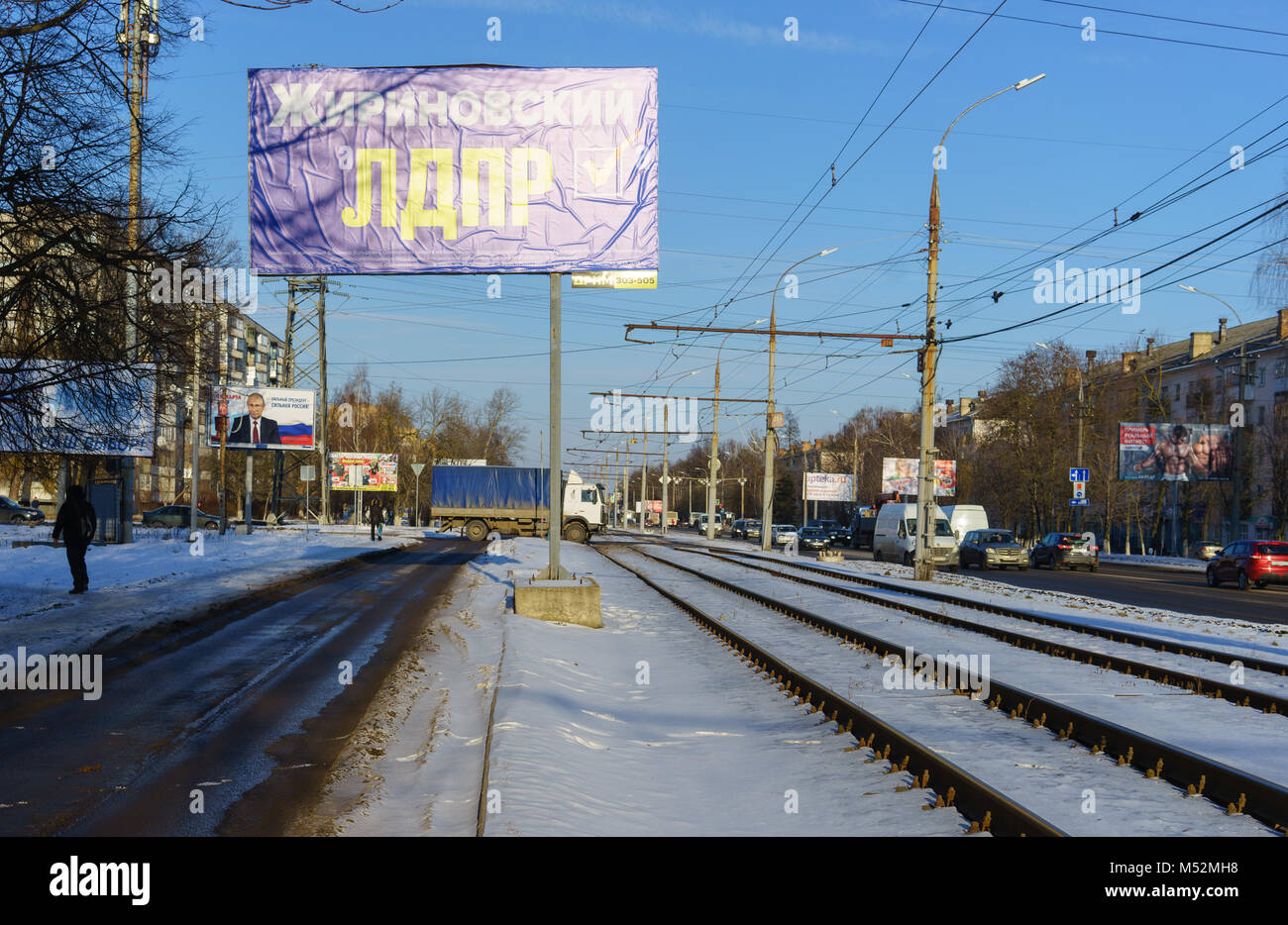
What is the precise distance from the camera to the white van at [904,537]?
136 feet

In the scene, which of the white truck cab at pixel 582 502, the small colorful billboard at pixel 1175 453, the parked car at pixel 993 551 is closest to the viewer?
the parked car at pixel 993 551

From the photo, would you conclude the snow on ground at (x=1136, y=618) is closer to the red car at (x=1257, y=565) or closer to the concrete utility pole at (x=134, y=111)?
the red car at (x=1257, y=565)

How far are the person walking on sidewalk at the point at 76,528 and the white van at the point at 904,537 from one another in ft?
94.8

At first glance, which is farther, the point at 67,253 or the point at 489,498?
the point at 489,498

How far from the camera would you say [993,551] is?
4281 cm

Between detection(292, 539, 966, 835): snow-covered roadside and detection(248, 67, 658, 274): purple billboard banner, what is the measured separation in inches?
265

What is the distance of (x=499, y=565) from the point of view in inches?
1208

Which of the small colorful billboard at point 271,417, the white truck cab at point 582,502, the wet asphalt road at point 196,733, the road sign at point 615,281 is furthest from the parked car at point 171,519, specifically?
the wet asphalt road at point 196,733

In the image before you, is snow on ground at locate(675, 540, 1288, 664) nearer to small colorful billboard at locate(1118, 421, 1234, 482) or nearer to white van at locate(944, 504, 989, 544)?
white van at locate(944, 504, 989, 544)

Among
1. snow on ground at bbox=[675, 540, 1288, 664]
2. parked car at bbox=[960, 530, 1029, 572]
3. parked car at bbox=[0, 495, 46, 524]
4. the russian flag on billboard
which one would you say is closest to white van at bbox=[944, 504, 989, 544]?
parked car at bbox=[960, 530, 1029, 572]

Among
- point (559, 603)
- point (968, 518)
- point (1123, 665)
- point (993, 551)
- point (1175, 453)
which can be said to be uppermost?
point (1175, 453)

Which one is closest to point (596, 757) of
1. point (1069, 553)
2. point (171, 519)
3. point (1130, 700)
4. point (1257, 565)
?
point (1130, 700)

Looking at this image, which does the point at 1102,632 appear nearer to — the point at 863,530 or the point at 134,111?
→ the point at 134,111

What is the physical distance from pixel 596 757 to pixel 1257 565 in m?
33.3
